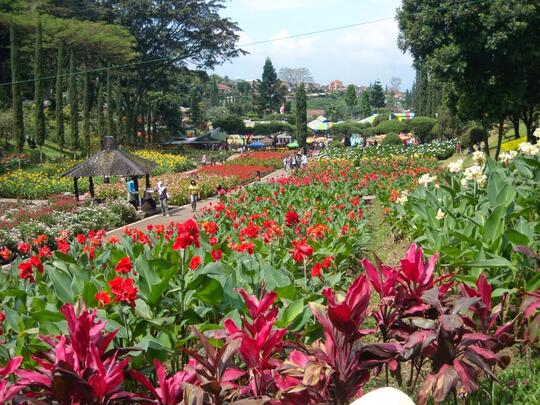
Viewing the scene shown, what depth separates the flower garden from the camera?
91.5 inches

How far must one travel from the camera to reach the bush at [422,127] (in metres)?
56.5

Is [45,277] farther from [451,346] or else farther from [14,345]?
[451,346]

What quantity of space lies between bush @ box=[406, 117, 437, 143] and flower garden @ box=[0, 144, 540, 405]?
51473 millimetres

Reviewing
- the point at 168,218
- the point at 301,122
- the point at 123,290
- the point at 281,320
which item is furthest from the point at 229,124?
the point at 123,290

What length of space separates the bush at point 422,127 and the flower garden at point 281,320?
51.5 metres

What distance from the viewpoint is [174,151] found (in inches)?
1802

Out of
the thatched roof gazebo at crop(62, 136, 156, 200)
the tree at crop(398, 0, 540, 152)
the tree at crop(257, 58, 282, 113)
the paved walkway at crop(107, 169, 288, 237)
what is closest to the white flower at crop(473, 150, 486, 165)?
the paved walkway at crop(107, 169, 288, 237)

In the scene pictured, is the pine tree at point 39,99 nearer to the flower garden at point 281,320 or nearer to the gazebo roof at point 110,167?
the gazebo roof at point 110,167

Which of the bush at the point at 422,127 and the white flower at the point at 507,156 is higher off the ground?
the bush at the point at 422,127

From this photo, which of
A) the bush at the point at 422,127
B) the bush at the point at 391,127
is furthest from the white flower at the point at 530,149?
the bush at the point at 391,127

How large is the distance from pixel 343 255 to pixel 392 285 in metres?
4.22

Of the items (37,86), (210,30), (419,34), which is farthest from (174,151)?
(419,34)

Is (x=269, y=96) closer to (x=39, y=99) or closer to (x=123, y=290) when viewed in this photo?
(x=39, y=99)

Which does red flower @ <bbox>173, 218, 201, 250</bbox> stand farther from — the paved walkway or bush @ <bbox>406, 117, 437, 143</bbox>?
bush @ <bbox>406, 117, 437, 143</bbox>
